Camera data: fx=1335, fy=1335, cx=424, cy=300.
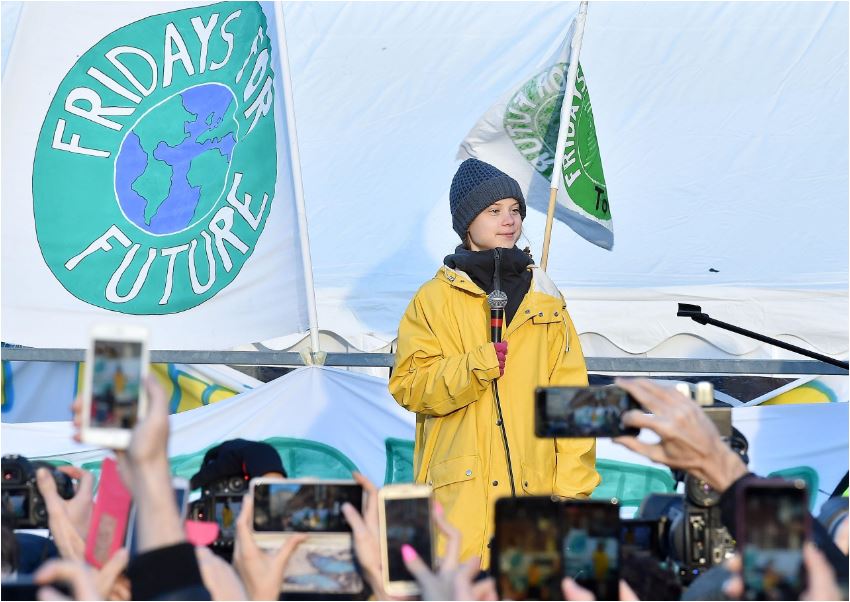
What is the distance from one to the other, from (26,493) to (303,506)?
974 millimetres

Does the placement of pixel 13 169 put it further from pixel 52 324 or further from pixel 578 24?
pixel 578 24

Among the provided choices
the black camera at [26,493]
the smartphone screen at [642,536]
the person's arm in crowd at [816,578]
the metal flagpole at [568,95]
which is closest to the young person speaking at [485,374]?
the smartphone screen at [642,536]

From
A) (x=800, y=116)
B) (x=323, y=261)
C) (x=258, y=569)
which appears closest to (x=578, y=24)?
(x=323, y=261)

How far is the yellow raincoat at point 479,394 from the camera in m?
3.48

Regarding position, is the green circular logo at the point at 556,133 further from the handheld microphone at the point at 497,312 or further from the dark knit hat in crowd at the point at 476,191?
the handheld microphone at the point at 497,312

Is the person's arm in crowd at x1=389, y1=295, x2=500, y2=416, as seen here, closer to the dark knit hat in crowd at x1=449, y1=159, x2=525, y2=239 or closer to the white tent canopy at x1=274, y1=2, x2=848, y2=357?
the dark knit hat in crowd at x1=449, y1=159, x2=525, y2=239

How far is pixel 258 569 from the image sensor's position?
2.03 m

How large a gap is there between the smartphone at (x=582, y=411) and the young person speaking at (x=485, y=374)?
4.10ft

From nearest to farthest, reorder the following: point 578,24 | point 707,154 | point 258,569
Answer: point 258,569, point 578,24, point 707,154

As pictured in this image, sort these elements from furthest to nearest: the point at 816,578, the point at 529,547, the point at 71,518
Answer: the point at 71,518 → the point at 529,547 → the point at 816,578

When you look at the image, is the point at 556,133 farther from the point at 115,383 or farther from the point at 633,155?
the point at 115,383

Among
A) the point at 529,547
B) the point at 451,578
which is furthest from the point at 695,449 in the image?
the point at 451,578

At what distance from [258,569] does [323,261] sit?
17.4 ft

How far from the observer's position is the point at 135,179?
5.02 meters
